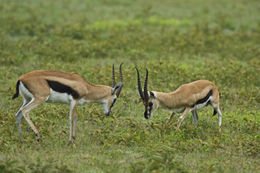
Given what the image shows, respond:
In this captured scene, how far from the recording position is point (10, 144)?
23.8 ft

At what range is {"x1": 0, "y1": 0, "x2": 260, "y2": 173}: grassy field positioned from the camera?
6867mm

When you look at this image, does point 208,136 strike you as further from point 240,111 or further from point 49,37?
point 49,37

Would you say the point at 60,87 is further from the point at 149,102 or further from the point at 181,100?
the point at 181,100

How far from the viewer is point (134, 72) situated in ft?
37.0

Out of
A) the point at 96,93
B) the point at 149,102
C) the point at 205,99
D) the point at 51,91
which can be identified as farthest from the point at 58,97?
the point at 205,99

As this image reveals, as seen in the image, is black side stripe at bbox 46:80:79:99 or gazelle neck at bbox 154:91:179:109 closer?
black side stripe at bbox 46:80:79:99

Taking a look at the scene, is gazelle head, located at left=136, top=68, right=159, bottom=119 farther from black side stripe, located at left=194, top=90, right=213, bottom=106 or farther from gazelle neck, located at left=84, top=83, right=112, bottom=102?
black side stripe, located at left=194, top=90, right=213, bottom=106

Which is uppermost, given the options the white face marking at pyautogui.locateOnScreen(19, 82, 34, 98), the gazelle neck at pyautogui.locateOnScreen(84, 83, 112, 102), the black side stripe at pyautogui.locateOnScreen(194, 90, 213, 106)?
the white face marking at pyautogui.locateOnScreen(19, 82, 34, 98)

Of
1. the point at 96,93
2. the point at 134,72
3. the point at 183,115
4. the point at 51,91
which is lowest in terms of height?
the point at 183,115

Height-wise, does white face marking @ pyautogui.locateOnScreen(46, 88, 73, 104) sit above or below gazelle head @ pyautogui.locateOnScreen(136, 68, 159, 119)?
above

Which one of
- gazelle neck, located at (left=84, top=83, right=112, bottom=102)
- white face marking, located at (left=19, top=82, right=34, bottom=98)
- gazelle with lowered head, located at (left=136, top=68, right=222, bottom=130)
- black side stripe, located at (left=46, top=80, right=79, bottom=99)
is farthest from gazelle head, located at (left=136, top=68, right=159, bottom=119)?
white face marking, located at (left=19, top=82, right=34, bottom=98)

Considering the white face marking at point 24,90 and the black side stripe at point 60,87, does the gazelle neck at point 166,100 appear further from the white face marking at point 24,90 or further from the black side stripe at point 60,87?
the white face marking at point 24,90

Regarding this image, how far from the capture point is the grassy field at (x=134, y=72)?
6.87 m

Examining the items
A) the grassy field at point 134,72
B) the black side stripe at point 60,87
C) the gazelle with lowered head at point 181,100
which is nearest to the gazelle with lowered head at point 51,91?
the black side stripe at point 60,87
